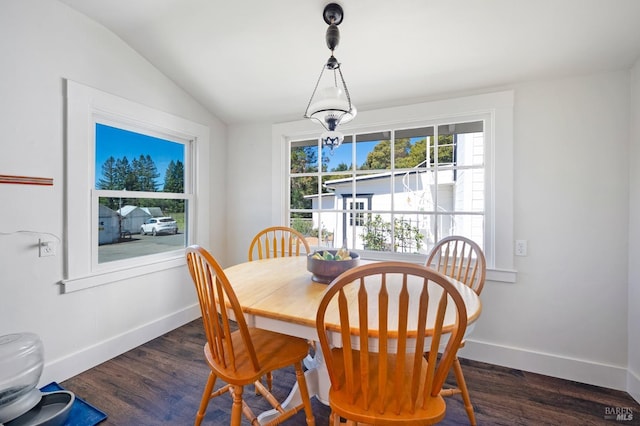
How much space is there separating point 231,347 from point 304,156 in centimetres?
216

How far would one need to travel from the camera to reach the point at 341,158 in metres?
2.83

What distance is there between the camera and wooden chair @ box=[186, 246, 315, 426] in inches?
46.5

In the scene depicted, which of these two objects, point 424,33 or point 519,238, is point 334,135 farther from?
point 519,238

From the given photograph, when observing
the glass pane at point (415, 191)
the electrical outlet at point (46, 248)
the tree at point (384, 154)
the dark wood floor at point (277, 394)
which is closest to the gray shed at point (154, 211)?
the electrical outlet at point (46, 248)

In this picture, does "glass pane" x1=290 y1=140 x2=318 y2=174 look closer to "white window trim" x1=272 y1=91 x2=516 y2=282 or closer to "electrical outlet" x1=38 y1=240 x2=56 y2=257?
"white window trim" x1=272 y1=91 x2=516 y2=282

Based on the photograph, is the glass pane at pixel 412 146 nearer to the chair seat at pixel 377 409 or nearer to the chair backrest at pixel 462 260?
the chair backrest at pixel 462 260

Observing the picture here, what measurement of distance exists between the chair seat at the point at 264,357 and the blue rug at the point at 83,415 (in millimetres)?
845

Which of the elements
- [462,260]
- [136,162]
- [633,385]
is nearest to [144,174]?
[136,162]

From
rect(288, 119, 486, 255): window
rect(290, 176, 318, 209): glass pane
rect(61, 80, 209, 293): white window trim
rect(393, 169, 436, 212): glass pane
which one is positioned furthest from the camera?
rect(290, 176, 318, 209): glass pane

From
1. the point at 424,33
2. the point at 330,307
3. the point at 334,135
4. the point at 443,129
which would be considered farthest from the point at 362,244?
the point at 424,33

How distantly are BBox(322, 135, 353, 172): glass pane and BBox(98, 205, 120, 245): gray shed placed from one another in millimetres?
1868

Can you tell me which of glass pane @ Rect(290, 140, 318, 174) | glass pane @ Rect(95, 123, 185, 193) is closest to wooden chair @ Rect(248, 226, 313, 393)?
glass pane @ Rect(290, 140, 318, 174)

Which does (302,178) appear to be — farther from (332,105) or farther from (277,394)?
(277,394)

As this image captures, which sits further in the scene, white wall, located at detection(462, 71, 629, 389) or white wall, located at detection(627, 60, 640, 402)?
white wall, located at detection(462, 71, 629, 389)
